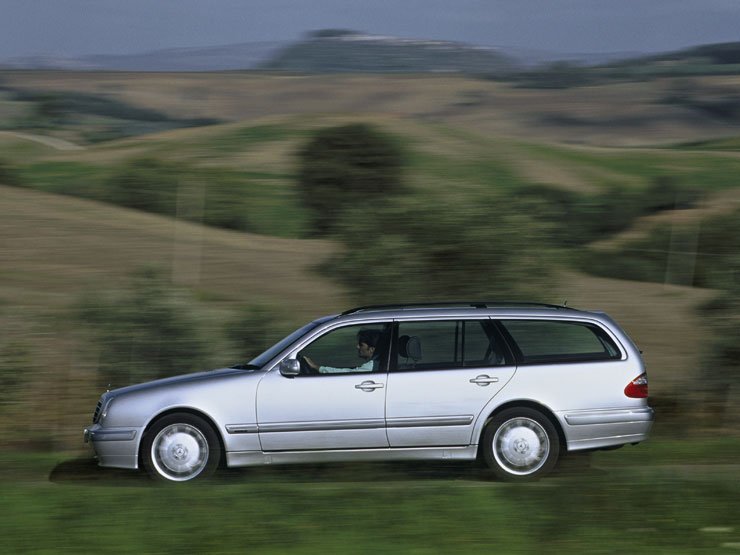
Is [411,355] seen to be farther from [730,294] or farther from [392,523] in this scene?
[730,294]

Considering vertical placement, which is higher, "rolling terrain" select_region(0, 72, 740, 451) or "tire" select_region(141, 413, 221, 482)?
"rolling terrain" select_region(0, 72, 740, 451)

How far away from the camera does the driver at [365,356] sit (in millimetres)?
9250

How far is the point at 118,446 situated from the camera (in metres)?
9.08

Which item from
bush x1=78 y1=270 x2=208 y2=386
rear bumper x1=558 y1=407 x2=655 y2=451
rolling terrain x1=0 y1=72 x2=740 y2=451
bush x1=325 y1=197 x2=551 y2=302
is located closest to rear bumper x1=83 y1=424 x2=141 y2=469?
rolling terrain x1=0 y1=72 x2=740 y2=451

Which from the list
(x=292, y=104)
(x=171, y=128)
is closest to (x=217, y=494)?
(x=171, y=128)

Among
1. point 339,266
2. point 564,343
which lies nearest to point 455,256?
point 339,266

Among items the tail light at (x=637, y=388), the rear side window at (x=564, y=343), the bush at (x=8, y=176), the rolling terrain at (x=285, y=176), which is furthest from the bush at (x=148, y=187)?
the tail light at (x=637, y=388)

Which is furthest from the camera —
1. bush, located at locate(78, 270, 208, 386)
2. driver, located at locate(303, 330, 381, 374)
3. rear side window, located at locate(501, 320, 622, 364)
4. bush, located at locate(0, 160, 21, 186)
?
bush, located at locate(0, 160, 21, 186)

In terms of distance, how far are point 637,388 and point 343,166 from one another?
35.4 meters

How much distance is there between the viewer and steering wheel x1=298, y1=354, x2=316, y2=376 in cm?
927

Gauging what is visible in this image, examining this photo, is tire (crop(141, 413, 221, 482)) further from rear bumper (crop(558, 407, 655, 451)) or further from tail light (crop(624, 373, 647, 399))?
tail light (crop(624, 373, 647, 399))

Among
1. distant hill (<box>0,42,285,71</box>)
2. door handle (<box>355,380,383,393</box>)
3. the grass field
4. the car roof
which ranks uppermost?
distant hill (<box>0,42,285,71</box>)

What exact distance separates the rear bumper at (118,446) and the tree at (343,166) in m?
32.8

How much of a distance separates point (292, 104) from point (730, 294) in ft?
235
